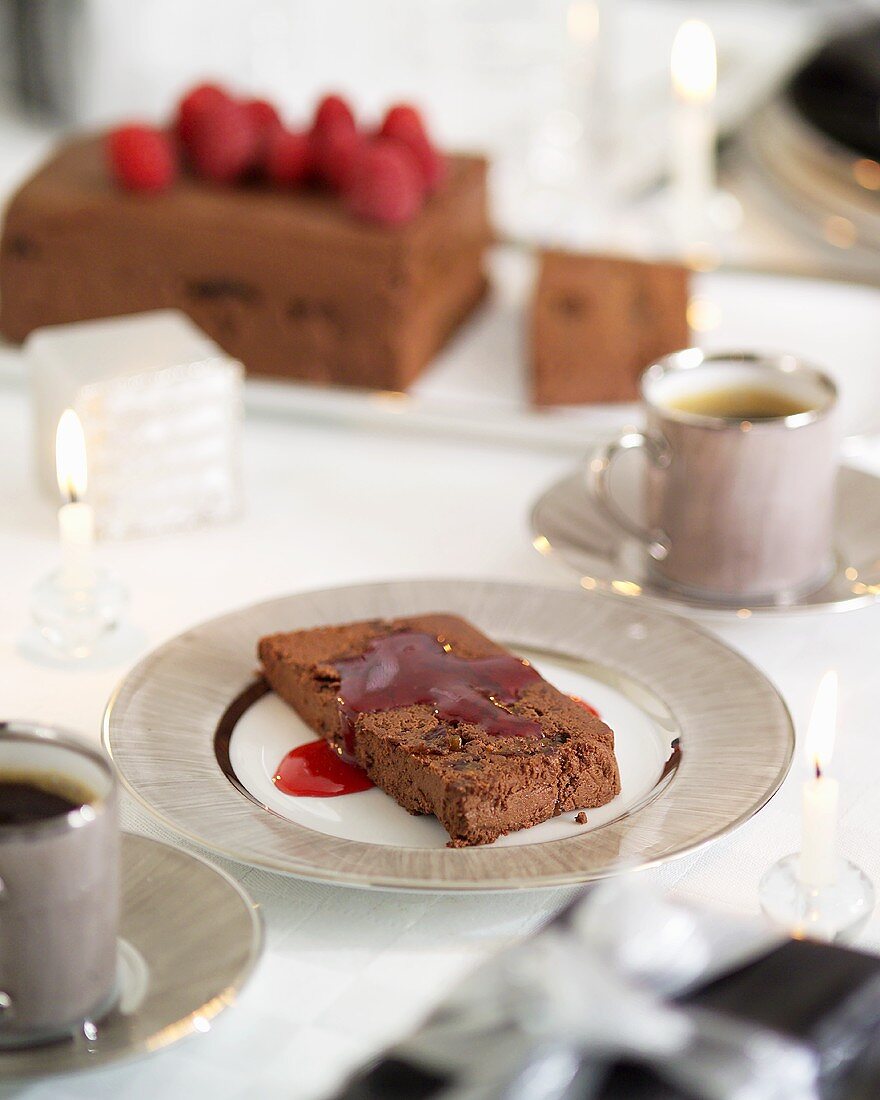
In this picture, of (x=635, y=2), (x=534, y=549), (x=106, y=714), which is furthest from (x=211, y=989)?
(x=635, y=2)

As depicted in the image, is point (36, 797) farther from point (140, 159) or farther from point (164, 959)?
point (140, 159)

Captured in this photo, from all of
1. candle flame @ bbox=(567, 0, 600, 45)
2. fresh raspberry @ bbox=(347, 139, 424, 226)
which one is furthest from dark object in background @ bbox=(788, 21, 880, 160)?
fresh raspberry @ bbox=(347, 139, 424, 226)

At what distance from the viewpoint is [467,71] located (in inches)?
89.3

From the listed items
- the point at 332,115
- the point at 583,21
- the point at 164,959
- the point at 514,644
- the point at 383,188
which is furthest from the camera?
the point at 583,21

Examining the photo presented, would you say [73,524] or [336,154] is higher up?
[336,154]

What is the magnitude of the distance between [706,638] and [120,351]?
0.52 m

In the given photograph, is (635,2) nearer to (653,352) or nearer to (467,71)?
(467,71)

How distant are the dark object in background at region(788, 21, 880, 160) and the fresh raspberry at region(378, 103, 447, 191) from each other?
51 cm

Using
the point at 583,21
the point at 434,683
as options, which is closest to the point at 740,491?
the point at 434,683

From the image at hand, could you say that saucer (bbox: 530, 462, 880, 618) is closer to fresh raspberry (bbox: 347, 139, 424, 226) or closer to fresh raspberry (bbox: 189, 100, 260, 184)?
fresh raspberry (bbox: 347, 139, 424, 226)

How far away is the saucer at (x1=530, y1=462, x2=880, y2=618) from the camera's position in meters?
1.01

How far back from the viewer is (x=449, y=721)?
80 centimetres

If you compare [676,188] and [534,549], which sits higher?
[676,188]

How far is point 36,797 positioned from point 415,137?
981 mm
